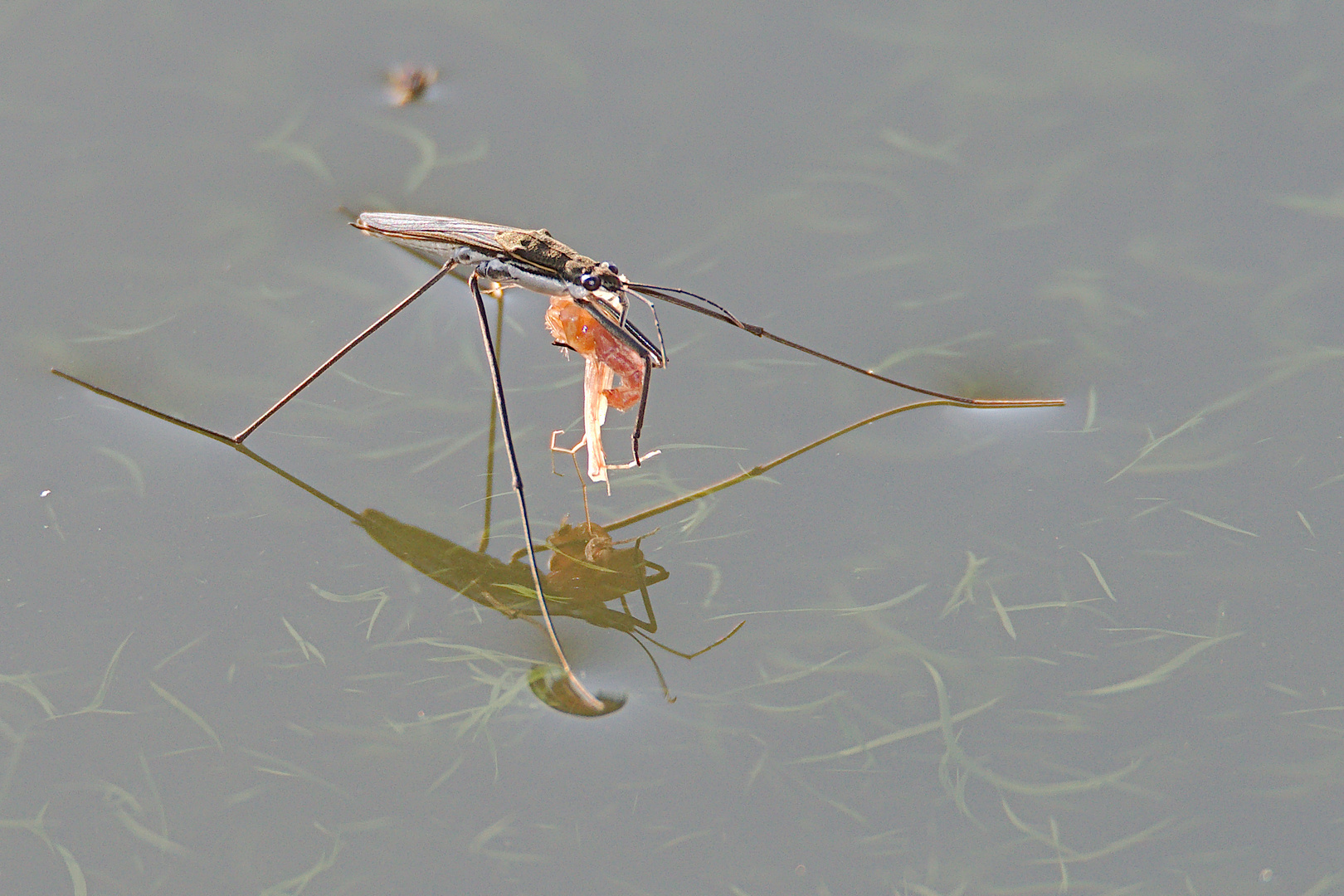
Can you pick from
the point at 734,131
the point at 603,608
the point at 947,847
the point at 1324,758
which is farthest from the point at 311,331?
the point at 1324,758

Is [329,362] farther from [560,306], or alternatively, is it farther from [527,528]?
[527,528]

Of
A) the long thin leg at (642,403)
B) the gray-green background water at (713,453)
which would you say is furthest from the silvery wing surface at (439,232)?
the long thin leg at (642,403)

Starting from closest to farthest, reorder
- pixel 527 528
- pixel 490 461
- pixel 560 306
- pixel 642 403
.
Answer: pixel 527 528 < pixel 642 403 < pixel 560 306 < pixel 490 461

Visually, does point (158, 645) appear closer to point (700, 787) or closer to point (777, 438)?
point (700, 787)

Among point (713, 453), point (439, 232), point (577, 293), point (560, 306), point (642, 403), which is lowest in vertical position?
point (713, 453)

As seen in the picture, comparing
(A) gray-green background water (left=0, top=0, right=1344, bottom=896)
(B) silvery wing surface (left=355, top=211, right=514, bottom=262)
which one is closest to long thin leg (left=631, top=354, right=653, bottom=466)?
(A) gray-green background water (left=0, top=0, right=1344, bottom=896)

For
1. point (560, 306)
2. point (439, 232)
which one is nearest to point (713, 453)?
point (560, 306)

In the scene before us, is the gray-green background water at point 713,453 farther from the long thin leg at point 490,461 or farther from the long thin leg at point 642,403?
the long thin leg at point 642,403
